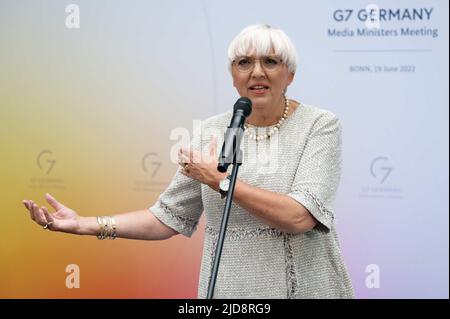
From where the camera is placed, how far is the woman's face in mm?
2193

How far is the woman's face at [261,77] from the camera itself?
7.20 ft

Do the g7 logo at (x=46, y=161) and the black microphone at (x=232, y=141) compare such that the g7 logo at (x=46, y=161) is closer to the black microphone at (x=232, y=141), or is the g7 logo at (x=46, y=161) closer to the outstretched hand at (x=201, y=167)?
the outstretched hand at (x=201, y=167)

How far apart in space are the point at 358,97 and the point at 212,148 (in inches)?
58.5

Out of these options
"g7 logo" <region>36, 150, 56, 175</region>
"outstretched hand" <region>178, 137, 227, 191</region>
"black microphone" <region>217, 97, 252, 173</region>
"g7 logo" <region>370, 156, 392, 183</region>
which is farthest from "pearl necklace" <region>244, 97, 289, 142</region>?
"g7 logo" <region>36, 150, 56, 175</region>

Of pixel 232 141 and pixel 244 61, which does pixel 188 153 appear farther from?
pixel 244 61

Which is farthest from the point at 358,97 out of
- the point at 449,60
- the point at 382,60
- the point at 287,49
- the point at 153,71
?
the point at 287,49

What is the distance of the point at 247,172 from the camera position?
A: 2.21 m

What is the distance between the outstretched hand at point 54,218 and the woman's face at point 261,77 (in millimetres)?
644

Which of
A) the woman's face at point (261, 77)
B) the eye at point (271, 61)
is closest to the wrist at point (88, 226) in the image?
the woman's face at point (261, 77)

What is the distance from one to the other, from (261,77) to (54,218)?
754 mm

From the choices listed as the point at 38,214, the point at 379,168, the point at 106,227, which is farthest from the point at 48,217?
the point at 379,168

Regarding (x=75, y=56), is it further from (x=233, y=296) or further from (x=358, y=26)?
(x=233, y=296)

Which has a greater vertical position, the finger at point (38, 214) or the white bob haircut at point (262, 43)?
the white bob haircut at point (262, 43)

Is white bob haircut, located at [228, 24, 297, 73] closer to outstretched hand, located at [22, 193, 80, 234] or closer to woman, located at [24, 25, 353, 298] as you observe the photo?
woman, located at [24, 25, 353, 298]
